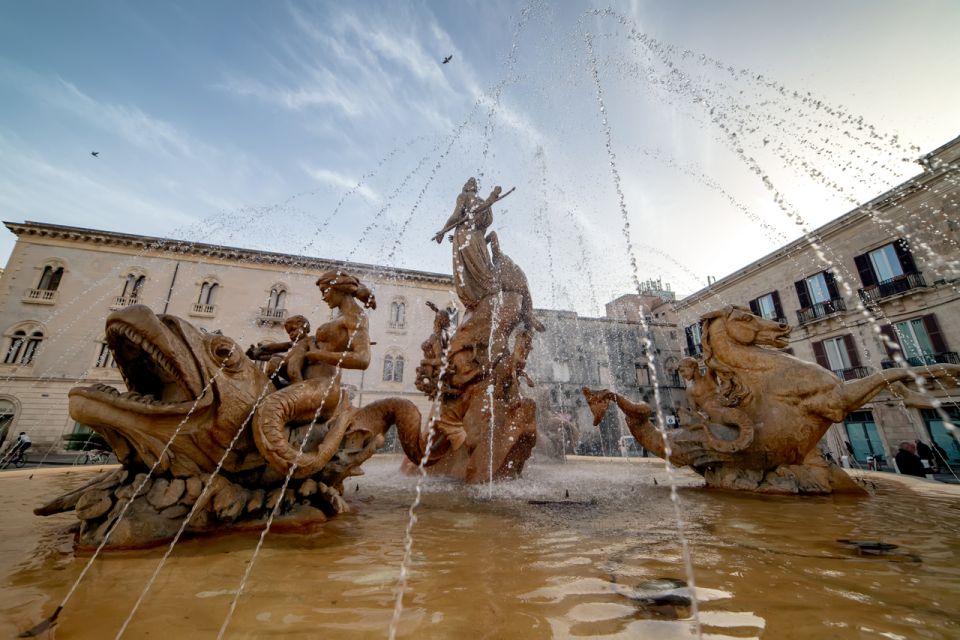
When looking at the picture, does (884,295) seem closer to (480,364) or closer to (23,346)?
(480,364)

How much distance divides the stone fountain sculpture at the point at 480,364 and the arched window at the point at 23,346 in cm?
2766

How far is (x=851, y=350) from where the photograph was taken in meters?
18.2

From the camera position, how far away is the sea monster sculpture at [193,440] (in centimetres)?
241

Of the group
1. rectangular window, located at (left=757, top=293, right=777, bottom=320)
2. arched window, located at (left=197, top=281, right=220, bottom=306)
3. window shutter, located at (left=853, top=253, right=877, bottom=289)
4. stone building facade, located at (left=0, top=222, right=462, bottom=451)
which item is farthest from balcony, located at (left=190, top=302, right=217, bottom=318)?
window shutter, located at (left=853, top=253, right=877, bottom=289)

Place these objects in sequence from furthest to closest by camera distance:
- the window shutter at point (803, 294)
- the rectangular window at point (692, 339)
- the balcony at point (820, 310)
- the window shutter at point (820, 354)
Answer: the rectangular window at point (692, 339), the window shutter at point (803, 294), the window shutter at point (820, 354), the balcony at point (820, 310)

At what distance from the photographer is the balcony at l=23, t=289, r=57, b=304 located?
21.9 metres

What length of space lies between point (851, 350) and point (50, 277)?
142ft

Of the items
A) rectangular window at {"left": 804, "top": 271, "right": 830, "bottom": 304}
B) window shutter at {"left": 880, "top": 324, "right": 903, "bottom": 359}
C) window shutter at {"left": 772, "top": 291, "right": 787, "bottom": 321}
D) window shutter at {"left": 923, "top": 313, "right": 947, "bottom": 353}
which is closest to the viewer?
window shutter at {"left": 923, "top": 313, "right": 947, "bottom": 353}

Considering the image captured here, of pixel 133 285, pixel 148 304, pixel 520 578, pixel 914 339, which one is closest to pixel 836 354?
pixel 914 339

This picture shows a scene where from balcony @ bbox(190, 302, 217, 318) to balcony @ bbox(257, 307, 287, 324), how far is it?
2717 millimetres

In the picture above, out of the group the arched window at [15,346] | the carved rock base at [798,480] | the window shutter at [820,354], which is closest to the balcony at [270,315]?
the arched window at [15,346]

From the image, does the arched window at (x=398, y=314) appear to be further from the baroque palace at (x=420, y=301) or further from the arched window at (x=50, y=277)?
the arched window at (x=50, y=277)

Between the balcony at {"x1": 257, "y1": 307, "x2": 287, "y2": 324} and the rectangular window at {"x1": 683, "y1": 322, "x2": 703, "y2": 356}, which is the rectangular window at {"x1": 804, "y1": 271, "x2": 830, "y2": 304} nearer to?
the rectangular window at {"x1": 683, "y1": 322, "x2": 703, "y2": 356}

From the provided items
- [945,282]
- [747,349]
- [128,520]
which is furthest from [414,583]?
[945,282]
